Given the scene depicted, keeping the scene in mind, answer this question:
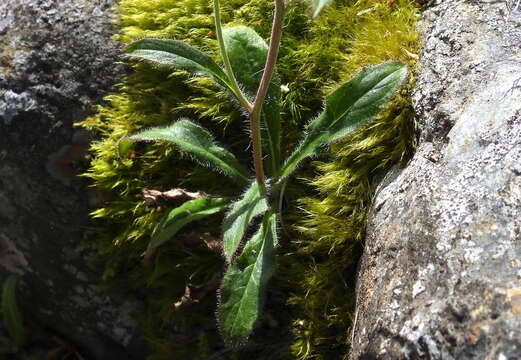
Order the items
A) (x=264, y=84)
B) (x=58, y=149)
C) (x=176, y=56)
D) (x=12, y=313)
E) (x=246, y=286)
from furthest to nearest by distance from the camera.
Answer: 1. (x=12, y=313)
2. (x=58, y=149)
3. (x=176, y=56)
4. (x=246, y=286)
5. (x=264, y=84)

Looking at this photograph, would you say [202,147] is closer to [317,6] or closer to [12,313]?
[317,6]

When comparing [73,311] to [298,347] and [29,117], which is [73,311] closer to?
[29,117]

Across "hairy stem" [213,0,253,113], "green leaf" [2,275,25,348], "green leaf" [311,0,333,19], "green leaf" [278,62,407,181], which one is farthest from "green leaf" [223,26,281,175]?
"green leaf" [2,275,25,348]

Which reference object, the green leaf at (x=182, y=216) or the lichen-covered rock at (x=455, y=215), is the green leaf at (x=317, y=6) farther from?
the green leaf at (x=182, y=216)

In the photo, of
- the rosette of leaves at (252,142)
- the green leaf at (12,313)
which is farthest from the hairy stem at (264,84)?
the green leaf at (12,313)

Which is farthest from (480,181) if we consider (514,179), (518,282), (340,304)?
(340,304)

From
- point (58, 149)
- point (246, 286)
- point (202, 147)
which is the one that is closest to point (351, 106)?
point (202, 147)

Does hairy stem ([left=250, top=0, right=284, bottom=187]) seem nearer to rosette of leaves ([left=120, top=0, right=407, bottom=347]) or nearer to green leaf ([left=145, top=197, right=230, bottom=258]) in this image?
rosette of leaves ([left=120, top=0, right=407, bottom=347])
